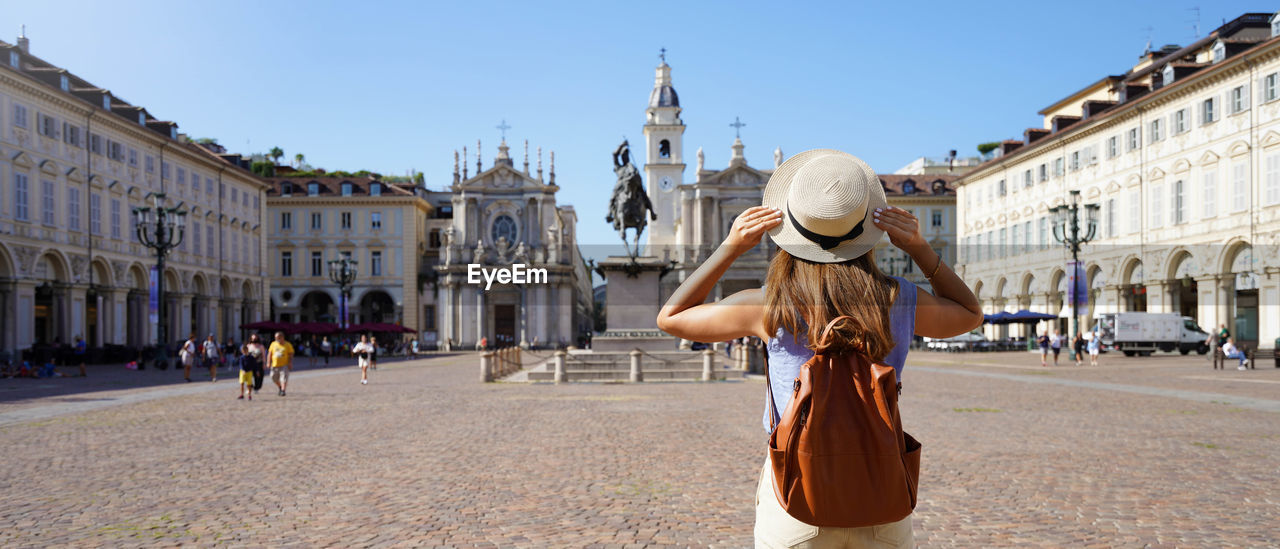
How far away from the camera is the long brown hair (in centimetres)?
302

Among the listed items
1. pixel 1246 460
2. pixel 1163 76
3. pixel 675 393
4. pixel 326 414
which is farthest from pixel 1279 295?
pixel 326 414

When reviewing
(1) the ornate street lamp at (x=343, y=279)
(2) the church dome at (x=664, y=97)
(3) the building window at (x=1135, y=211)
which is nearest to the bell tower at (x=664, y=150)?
(2) the church dome at (x=664, y=97)

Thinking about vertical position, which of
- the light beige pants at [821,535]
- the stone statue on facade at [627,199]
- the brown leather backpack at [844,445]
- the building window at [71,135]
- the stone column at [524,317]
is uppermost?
the building window at [71,135]

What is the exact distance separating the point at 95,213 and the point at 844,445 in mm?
52398

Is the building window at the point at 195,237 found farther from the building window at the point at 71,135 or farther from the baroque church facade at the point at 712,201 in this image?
the baroque church facade at the point at 712,201

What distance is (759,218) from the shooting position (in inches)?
125

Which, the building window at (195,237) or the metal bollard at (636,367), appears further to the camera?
the building window at (195,237)

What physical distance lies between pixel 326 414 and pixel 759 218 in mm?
16548

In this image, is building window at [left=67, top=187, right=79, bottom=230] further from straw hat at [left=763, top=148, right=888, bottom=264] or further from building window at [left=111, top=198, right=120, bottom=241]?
straw hat at [left=763, top=148, right=888, bottom=264]

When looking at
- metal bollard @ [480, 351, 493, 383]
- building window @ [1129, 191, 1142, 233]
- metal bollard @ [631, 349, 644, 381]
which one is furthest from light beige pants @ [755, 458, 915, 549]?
building window @ [1129, 191, 1142, 233]

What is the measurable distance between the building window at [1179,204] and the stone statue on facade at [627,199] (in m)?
26.6

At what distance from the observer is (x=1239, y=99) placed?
138ft

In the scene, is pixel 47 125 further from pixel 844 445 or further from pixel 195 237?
pixel 844 445

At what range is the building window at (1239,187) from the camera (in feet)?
136
